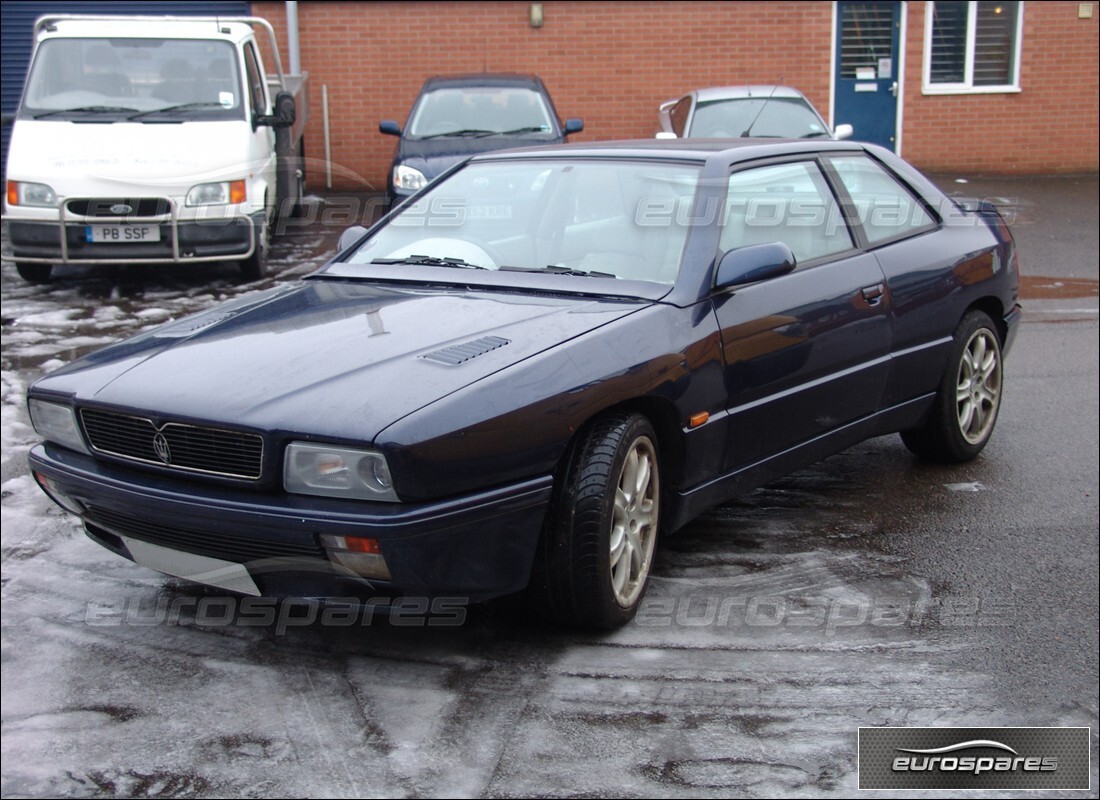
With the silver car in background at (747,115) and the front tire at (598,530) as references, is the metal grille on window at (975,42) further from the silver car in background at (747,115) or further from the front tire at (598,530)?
the front tire at (598,530)

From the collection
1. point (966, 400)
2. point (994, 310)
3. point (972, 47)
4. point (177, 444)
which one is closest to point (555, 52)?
point (972, 47)

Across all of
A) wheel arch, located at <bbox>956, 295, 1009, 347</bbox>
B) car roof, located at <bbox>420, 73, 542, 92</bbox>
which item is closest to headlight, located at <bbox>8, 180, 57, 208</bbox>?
car roof, located at <bbox>420, 73, 542, 92</bbox>

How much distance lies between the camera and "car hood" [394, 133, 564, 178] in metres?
10.8

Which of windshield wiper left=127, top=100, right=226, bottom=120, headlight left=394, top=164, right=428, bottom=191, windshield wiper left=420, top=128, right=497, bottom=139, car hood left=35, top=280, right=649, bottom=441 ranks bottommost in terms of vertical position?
headlight left=394, top=164, right=428, bottom=191

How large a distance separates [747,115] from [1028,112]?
655 centimetres

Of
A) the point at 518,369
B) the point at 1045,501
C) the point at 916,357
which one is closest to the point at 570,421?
the point at 518,369

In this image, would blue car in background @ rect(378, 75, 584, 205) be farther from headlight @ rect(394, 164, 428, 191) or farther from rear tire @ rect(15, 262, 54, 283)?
rear tire @ rect(15, 262, 54, 283)

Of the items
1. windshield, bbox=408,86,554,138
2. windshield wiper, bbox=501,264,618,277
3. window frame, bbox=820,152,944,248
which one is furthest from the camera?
windshield, bbox=408,86,554,138

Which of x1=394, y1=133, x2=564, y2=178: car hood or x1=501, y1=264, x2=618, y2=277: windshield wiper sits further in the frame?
x1=394, y1=133, x2=564, y2=178: car hood

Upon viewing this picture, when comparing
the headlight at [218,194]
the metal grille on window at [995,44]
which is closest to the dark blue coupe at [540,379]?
the headlight at [218,194]

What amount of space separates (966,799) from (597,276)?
207 cm

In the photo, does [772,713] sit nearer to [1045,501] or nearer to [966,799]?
[966,799]

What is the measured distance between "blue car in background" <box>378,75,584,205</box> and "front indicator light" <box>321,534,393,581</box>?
7809 mm

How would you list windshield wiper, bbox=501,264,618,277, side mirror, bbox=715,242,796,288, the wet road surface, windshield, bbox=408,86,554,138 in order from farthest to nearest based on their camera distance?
windshield, bbox=408,86,554,138 < windshield wiper, bbox=501,264,618,277 < side mirror, bbox=715,242,796,288 < the wet road surface
